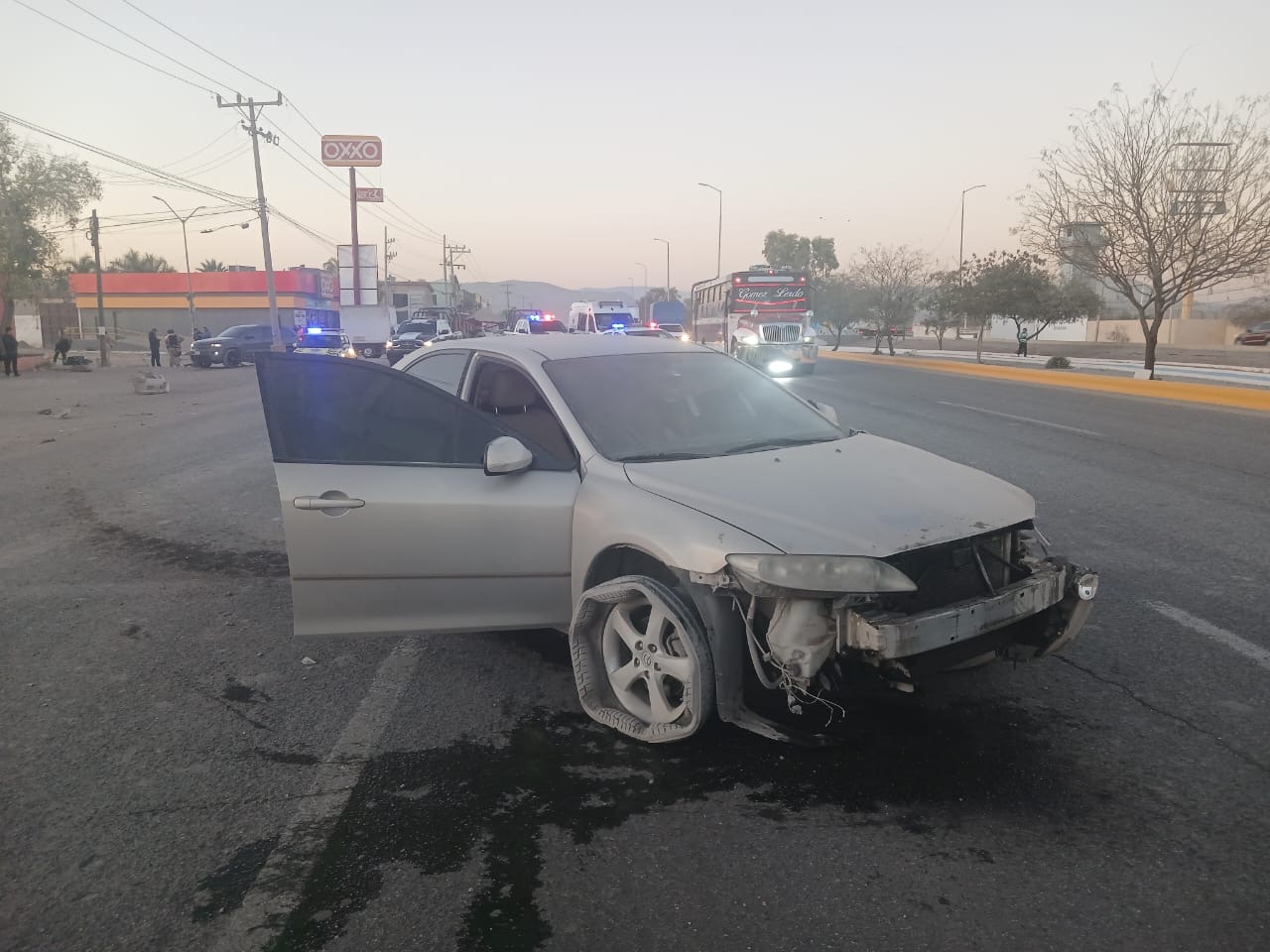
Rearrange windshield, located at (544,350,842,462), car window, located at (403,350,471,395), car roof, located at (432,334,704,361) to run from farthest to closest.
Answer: car window, located at (403,350,471,395), car roof, located at (432,334,704,361), windshield, located at (544,350,842,462)

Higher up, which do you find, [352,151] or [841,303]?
[352,151]

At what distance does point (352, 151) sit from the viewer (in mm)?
68688

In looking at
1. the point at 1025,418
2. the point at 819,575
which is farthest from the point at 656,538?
the point at 1025,418

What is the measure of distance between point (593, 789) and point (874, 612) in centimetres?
116

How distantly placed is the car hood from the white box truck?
4167 centimetres

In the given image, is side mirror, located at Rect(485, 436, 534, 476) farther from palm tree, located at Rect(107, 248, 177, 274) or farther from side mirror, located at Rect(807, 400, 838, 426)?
palm tree, located at Rect(107, 248, 177, 274)

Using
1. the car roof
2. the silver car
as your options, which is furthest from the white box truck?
the silver car

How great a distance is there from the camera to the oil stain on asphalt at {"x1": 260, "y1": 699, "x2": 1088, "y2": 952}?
104 inches

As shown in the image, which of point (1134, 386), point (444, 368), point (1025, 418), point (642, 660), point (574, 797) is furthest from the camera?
point (1134, 386)

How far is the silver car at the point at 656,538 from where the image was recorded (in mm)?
3086

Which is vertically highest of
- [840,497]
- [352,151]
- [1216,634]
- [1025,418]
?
[352,151]

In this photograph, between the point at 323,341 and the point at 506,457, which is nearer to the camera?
the point at 506,457

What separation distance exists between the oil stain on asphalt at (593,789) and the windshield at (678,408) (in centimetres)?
126

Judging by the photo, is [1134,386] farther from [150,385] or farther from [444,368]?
[150,385]
